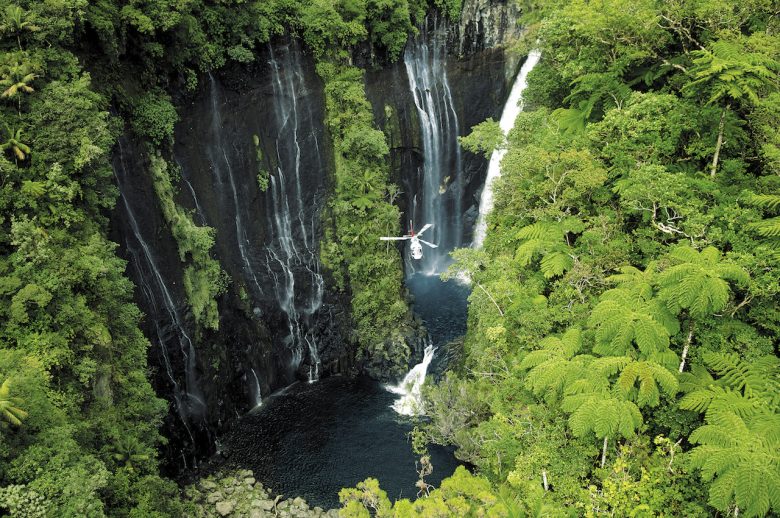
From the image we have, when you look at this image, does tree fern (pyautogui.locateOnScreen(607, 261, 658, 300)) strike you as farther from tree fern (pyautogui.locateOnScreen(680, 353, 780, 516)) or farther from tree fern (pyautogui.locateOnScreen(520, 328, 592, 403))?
tree fern (pyautogui.locateOnScreen(680, 353, 780, 516))

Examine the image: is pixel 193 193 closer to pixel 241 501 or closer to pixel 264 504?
pixel 241 501

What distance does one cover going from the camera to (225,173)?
69.3 feet

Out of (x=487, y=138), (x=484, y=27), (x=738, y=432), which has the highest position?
(x=484, y=27)

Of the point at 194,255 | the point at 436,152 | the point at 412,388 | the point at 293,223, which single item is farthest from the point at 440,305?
the point at 194,255

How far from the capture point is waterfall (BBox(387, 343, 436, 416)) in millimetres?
21484

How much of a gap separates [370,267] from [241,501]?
10732 mm

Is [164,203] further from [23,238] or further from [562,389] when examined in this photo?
[562,389]

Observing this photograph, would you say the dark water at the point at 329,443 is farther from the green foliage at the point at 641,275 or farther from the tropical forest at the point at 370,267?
the green foliage at the point at 641,275

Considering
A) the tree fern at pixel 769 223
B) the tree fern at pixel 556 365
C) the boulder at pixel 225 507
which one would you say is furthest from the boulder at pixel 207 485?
the tree fern at pixel 769 223

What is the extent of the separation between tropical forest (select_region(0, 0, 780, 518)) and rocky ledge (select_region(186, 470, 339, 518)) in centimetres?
10

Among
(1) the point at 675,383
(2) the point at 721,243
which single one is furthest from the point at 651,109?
(1) the point at 675,383

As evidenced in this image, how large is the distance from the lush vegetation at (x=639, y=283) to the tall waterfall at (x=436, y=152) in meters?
11.9

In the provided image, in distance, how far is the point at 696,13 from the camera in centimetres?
1252

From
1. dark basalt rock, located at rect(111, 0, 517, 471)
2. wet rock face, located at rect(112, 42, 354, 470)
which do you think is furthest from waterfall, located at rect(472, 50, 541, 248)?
wet rock face, located at rect(112, 42, 354, 470)
